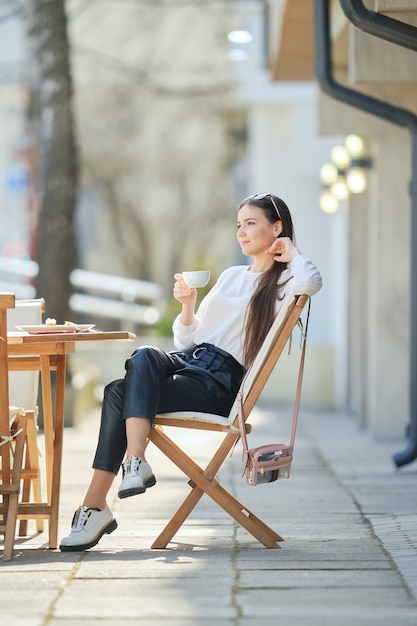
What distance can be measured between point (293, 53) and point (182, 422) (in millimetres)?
6914

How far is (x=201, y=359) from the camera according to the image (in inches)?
180

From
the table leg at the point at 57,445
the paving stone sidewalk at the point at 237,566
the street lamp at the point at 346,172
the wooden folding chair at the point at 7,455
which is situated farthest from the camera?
the street lamp at the point at 346,172

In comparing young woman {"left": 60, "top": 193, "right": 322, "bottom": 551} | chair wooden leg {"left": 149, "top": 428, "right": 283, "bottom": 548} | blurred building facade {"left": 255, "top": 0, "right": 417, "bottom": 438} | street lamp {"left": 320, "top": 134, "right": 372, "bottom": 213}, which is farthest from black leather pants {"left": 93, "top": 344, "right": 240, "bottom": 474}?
street lamp {"left": 320, "top": 134, "right": 372, "bottom": 213}

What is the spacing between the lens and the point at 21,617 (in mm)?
3291

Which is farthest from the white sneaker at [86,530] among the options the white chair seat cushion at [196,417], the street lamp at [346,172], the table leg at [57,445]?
the street lamp at [346,172]

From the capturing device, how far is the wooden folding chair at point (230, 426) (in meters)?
4.33

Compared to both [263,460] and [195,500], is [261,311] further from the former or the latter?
[195,500]

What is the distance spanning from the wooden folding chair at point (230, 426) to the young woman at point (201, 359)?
57mm

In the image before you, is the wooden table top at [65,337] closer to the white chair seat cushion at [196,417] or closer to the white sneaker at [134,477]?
the white chair seat cushion at [196,417]

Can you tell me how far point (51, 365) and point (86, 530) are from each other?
2.24ft

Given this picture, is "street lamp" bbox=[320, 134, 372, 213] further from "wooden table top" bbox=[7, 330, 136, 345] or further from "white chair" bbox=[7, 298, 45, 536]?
A: "wooden table top" bbox=[7, 330, 136, 345]

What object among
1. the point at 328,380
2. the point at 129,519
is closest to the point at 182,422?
the point at 129,519

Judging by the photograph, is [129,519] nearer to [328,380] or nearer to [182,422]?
[182,422]

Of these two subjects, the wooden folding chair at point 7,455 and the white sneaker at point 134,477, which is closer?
the white sneaker at point 134,477
